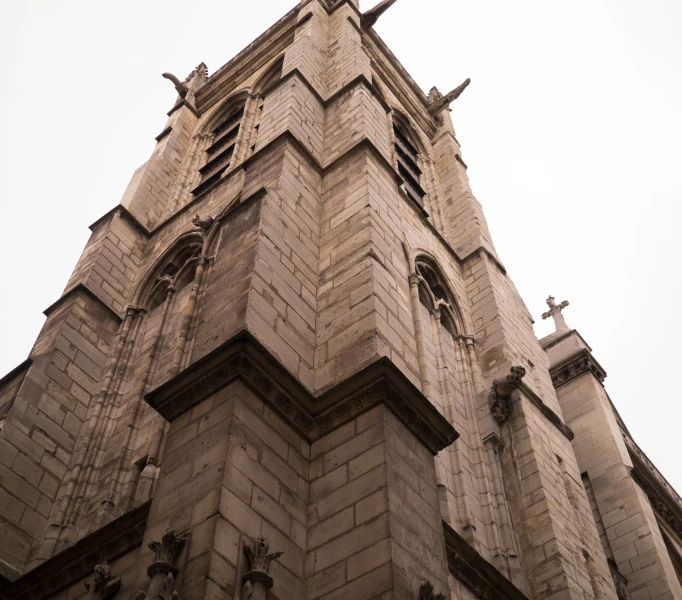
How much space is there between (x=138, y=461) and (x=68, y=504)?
1.07m

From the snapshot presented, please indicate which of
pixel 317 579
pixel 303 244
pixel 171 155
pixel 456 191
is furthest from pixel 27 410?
pixel 456 191

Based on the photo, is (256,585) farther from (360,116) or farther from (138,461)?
(360,116)

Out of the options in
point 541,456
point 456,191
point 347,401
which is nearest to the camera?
point 347,401

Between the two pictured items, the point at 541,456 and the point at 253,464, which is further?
the point at 541,456

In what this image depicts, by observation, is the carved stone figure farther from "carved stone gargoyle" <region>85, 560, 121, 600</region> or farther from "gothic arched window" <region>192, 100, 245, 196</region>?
"carved stone gargoyle" <region>85, 560, 121, 600</region>

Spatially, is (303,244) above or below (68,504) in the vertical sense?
above

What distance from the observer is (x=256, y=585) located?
726 centimetres

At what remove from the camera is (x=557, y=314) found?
2628cm

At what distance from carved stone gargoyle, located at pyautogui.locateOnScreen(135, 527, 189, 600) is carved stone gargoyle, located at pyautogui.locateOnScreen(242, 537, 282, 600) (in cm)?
53

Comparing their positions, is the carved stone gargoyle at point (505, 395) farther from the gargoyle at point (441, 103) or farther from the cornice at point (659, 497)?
the gargoyle at point (441, 103)

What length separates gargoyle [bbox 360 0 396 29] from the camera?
25.6 meters

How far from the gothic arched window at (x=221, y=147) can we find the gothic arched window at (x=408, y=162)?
406 centimetres

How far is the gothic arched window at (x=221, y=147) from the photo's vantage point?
22.1 m

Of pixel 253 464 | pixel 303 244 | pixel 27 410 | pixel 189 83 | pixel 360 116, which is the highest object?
pixel 189 83
